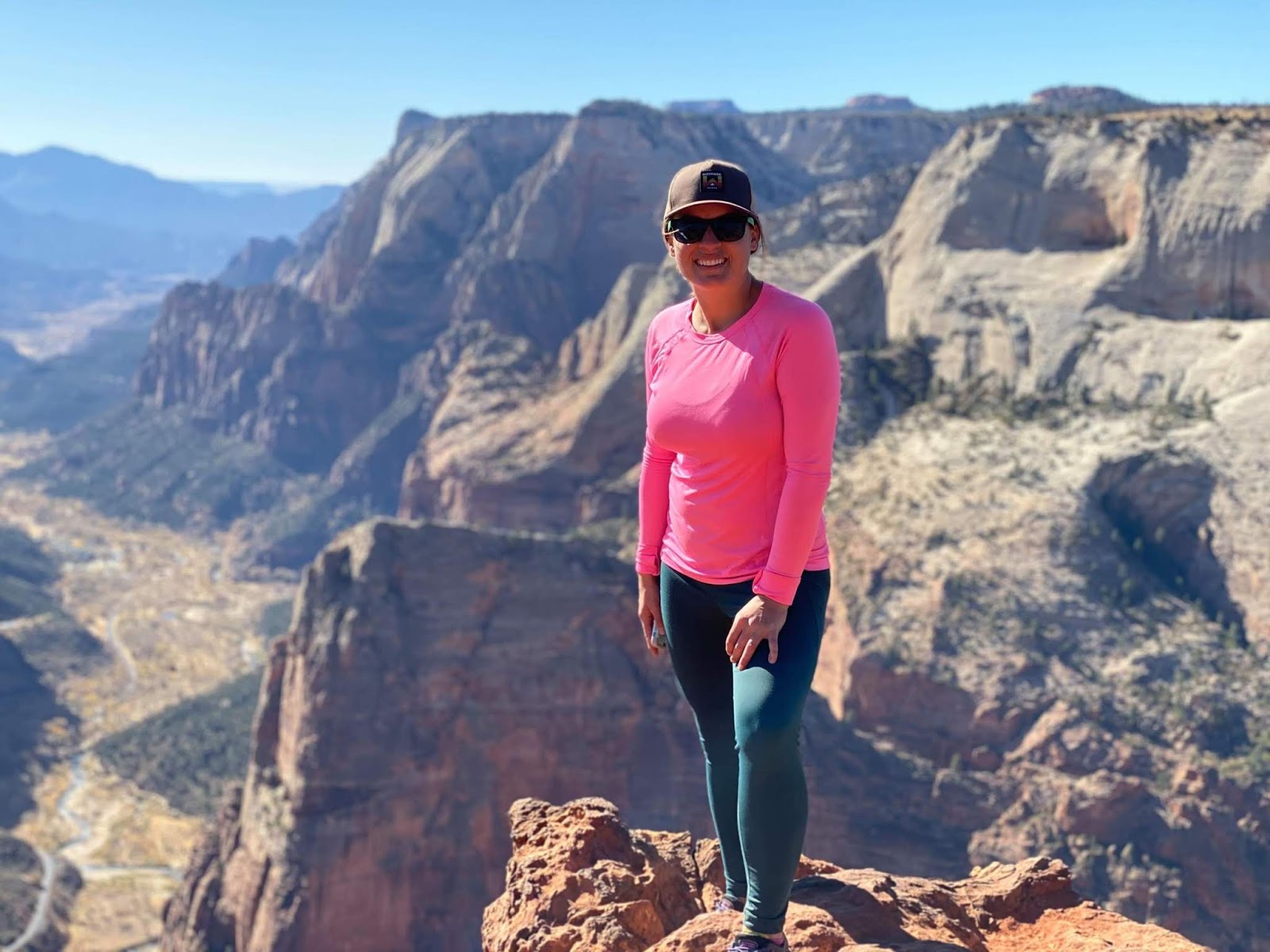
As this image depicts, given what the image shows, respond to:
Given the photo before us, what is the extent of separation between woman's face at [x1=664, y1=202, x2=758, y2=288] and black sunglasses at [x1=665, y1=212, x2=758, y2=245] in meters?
0.02

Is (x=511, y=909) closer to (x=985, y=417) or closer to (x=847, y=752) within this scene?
(x=847, y=752)

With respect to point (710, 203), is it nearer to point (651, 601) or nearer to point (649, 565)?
point (649, 565)

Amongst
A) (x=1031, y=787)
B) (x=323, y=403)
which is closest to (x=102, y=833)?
(x=1031, y=787)

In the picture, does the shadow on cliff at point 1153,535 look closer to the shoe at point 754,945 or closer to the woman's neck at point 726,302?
the shoe at point 754,945

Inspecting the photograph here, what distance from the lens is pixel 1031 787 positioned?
115 feet

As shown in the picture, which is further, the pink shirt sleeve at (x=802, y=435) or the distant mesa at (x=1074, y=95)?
the distant mesa at (x=1074, y=95)

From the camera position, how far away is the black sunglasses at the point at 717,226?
22.0 feet

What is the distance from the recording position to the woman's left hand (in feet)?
21.6

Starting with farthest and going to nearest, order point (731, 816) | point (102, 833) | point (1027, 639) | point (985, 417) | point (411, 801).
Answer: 1. point (102, 833)
2. point (985, 417)
3. point (1027, 639)
4. point (411, 801)
5. point (731, 816)

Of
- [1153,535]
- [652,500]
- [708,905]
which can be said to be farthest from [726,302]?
[1153,535]

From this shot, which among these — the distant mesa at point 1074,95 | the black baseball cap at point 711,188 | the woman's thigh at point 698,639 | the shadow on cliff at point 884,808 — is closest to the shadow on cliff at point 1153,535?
the shadow on cliff at point 884,808

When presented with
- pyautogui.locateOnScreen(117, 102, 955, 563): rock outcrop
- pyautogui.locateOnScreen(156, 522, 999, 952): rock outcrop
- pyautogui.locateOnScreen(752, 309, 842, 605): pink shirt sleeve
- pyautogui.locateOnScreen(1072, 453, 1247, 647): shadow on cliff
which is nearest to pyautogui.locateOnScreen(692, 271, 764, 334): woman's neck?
pyautogui.locateOnScreen(752, 309, 842, 605): pink shirt sleeve

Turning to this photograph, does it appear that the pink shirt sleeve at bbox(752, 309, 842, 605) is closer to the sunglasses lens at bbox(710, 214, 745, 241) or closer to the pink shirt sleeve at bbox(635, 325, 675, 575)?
the sunglasses lens at bbox(710, 214, 745, 241)

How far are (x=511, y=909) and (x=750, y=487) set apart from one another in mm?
4779
